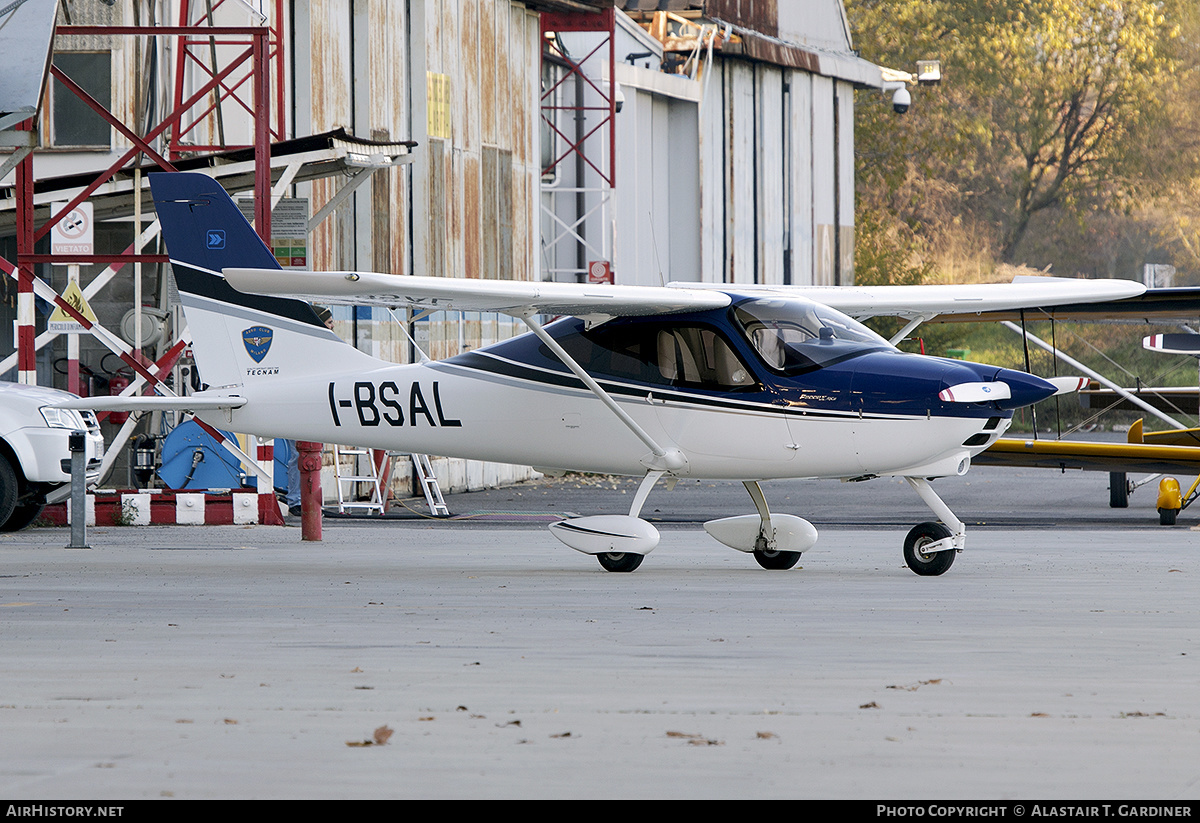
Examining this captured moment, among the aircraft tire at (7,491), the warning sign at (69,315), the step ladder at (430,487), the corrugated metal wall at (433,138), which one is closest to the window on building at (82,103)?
the corrugated metal wall at (433,138)

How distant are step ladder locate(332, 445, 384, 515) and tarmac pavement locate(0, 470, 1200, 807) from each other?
6.66 metres

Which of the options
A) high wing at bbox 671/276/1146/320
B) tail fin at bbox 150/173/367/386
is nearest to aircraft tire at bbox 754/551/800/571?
high wing at bbox 671/276/1146/320

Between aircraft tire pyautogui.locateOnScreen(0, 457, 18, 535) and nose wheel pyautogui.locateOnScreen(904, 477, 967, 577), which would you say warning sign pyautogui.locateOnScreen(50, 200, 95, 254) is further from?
nose wheel pyautogui.locateOnScreen(904, 477, 967, 577)

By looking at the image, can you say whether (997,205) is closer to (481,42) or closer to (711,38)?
(711,38)

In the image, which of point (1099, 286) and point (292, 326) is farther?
point (1099, 286)

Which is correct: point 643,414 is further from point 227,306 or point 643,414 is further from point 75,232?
point 75,232

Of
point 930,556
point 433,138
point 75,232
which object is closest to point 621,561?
point 930,556

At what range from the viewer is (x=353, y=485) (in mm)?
19531

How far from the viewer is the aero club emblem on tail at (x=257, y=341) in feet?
38.5

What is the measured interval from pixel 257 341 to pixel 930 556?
5.22 metres

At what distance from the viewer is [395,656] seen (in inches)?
254

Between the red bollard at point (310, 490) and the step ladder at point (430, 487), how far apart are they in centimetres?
364
